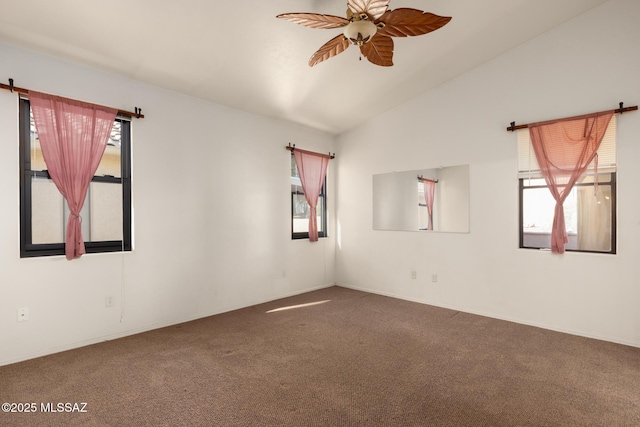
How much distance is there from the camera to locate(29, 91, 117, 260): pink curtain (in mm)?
3146

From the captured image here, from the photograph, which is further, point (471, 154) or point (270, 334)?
point (471, 154)

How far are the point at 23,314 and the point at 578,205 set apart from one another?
5.84 metres

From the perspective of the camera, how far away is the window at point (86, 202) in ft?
10.3

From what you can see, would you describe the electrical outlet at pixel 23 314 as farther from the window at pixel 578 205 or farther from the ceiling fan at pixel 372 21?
the window at pixel 578 205

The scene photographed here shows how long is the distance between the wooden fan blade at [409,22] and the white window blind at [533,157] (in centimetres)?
247

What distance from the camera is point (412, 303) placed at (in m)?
5.04

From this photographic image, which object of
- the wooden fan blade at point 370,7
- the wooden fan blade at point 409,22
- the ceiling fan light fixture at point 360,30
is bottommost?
the ceiling fan light fixture at point 360,30

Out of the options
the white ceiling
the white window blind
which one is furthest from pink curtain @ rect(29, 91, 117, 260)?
the white window blind

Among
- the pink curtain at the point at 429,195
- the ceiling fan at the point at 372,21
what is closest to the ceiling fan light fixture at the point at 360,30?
the ceiling fan at the point at 372,21

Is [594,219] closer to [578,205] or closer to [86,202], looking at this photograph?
[578,205]

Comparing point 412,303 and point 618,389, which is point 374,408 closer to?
point 618,389

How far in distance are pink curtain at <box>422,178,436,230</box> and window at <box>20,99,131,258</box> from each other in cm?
399

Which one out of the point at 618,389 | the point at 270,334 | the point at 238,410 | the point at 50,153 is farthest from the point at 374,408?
the point at 50,153

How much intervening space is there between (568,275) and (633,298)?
1.87ft
